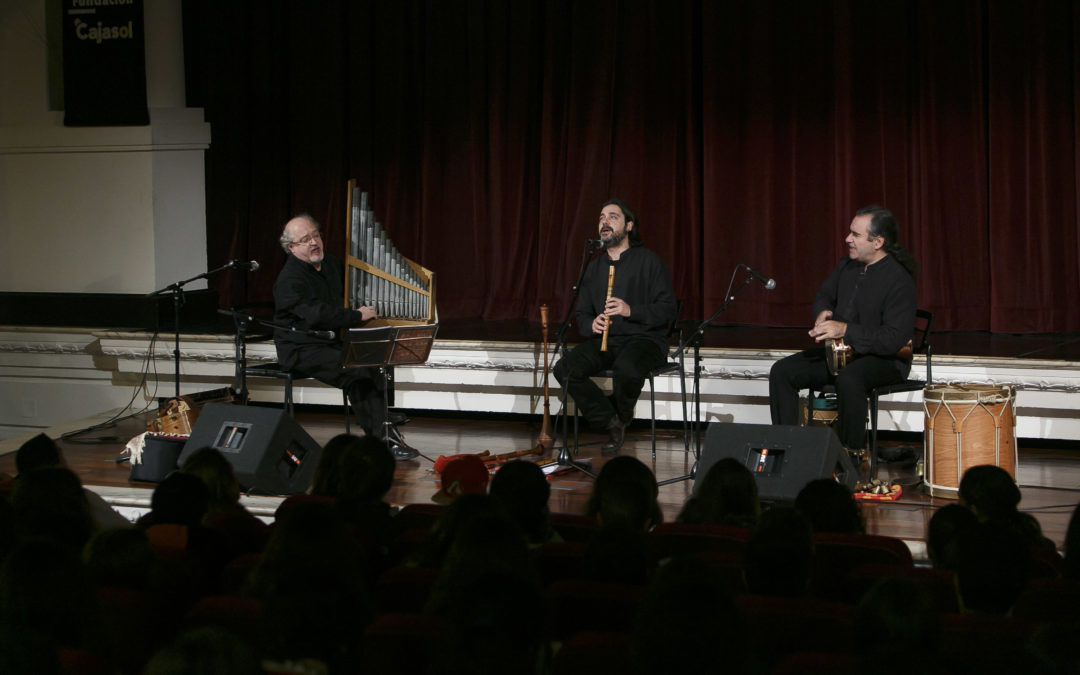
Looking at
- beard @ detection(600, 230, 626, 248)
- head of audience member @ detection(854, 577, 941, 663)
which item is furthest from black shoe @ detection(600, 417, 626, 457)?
head of audience member @ detection(854, 577, 941, 663)

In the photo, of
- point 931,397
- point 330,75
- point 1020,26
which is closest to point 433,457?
point 931,397

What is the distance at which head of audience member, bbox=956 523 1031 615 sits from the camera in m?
2.57

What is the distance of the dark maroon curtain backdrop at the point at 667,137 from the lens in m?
7.65

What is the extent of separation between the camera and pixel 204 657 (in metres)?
1.83

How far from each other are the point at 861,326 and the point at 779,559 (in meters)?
3.36

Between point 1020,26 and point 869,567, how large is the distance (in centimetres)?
594

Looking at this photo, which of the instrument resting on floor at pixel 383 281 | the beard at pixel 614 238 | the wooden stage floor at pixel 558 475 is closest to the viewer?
the wooden stage floor at pixel 558 475

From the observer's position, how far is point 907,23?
7.84 m

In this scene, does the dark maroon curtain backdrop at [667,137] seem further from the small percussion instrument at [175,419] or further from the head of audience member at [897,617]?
the head of audience member at [897,617]

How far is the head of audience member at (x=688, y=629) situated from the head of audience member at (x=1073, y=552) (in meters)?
1.19

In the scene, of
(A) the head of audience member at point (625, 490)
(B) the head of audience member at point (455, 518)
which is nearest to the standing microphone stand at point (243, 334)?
(A) the head of audience member at point (625, 490)

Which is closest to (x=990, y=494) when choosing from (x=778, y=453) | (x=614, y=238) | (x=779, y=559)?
(x=779, y=559)

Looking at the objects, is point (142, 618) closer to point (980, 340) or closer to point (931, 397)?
point (931, 397)

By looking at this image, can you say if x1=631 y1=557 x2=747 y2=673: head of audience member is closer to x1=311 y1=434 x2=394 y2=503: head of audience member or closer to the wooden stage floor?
x1=311 y1=434 x2=394 y2=503: head of audience member
